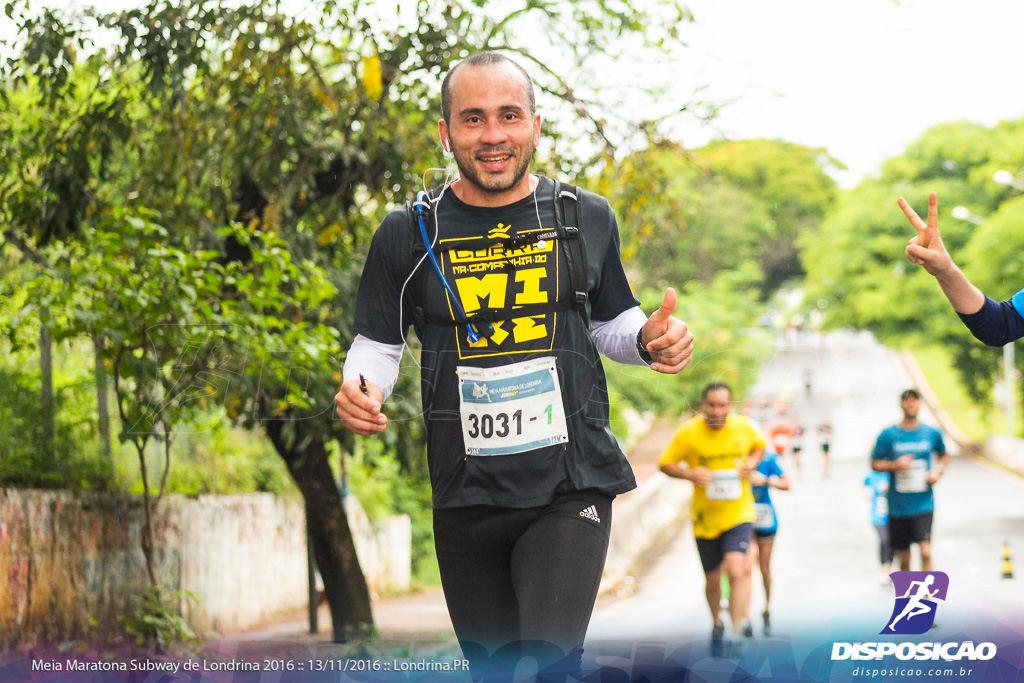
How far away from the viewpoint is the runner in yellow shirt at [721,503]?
8.32m

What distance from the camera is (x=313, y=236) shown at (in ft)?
25.9

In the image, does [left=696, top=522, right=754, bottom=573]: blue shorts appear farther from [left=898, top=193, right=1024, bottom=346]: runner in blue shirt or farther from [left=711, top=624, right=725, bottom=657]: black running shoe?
[left=898, top=193, right=1024, bottom=346]: runner in blue shirt

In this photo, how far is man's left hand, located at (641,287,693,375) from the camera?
9.03ft

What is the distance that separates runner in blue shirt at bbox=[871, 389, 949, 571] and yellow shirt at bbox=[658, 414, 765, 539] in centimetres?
142

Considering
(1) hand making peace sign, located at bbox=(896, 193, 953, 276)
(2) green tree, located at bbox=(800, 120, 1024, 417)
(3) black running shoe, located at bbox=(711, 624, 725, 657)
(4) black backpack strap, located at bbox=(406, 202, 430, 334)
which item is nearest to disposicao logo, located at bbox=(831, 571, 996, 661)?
(1) hand making peace sign, located at bbox=(896, 193, 953, 276)

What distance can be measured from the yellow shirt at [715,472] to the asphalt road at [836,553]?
574 mm

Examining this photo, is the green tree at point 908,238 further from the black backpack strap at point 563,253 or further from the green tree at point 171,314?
the black backpack strap at point 563,253

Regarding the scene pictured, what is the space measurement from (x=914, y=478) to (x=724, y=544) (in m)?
1.90

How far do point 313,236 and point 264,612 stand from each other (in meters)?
5.06

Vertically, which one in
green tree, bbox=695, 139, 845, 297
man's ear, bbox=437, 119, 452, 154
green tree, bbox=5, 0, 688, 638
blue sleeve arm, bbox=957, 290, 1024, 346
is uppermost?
green tree, bbox=695, 139, 845, 297

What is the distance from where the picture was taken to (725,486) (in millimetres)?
8477

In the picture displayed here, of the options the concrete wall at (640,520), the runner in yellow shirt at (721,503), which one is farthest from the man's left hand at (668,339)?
the concrete wall at (640,520)

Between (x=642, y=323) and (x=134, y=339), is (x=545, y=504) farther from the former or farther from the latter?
(x=134, y=339)

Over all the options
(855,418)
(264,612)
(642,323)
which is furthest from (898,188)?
(642,323)
